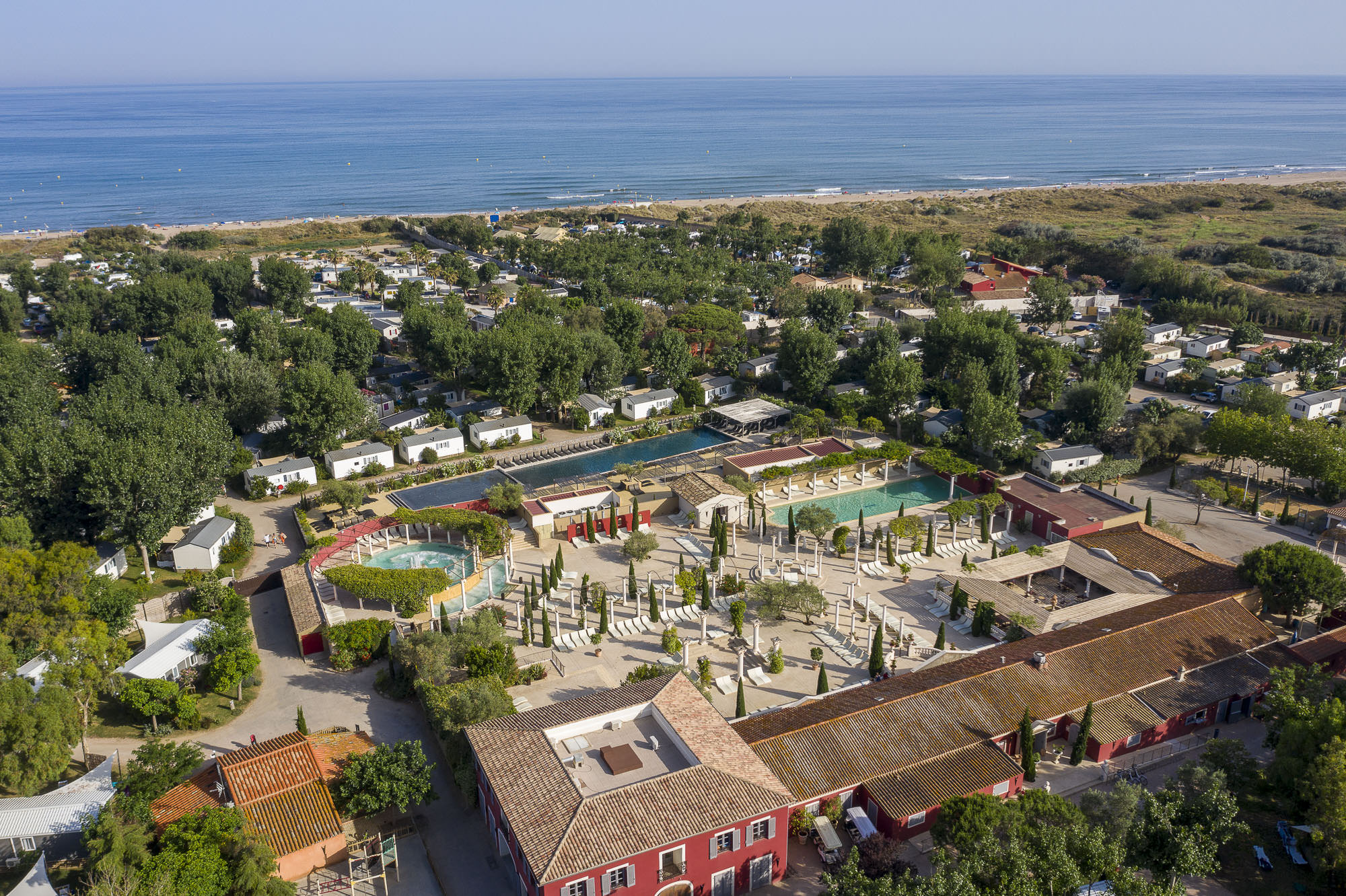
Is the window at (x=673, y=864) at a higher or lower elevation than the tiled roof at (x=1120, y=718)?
higher

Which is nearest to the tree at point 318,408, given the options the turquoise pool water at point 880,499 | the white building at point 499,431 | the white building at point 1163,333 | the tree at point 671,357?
the white building at point 499,431

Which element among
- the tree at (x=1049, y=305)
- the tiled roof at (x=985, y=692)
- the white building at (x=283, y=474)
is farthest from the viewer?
the tree at (x=1049, y=305)

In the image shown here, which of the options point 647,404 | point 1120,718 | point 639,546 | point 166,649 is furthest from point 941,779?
point 647,404

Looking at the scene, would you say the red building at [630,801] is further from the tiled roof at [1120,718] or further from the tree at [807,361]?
the tree at [807,361]

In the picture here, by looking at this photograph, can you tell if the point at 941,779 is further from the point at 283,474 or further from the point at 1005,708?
the point at 283,474

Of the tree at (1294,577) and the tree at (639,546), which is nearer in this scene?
the tree at (1294,577)

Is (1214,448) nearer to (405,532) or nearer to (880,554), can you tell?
(880,554)

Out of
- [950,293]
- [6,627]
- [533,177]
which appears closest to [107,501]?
[6,627]
